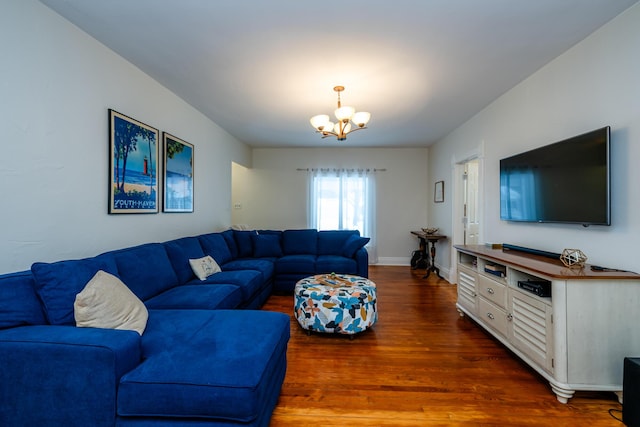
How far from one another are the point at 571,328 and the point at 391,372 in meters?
1.18

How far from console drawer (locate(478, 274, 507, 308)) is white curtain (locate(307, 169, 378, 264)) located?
337cm

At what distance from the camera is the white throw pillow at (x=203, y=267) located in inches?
114

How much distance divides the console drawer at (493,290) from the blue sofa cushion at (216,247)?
294 cm

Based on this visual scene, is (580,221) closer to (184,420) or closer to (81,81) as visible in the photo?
(184,420)

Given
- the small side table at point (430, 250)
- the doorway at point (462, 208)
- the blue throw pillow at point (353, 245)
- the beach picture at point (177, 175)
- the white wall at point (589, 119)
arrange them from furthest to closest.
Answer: the small side table at point (430, 250) → the doorway at point (462, 208) → the blue throw pillow at point (353, 245) → the beach picture at point (177, 175) → the white wall at point (589, 119)

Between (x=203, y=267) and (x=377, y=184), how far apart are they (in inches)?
164

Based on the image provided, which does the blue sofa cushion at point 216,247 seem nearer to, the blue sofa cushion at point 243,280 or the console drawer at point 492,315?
the blue sofa cushion at point 243,280

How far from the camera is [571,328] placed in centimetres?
175

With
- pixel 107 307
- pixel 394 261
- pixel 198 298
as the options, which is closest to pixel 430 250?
pixel 394 261

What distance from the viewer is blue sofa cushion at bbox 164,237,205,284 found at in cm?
274

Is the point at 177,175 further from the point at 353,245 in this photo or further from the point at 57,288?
the point at 353,245

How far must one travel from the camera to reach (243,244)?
4.38m

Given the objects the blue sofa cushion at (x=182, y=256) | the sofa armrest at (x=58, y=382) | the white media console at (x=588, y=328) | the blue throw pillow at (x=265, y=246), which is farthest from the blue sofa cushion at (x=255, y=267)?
the white media console at (x=588, y=328)

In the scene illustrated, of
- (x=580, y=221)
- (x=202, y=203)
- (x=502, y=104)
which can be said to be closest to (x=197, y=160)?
(x=202, y=203)
